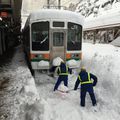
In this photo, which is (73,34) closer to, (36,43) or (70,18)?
(70,18)

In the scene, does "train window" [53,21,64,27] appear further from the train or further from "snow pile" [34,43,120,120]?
"snow pile" [34,43,120,120]

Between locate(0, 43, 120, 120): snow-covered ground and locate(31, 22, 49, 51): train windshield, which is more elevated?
locate(31, 22, 49, 51): train windshield

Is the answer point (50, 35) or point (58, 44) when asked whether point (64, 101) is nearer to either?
point (58, 44)

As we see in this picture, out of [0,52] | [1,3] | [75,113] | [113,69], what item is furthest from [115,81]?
[0,52]

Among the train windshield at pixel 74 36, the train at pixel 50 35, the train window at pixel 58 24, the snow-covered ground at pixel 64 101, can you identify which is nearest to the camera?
the snow-covered ground at pixel 64 101

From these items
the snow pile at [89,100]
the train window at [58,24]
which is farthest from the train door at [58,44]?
the snow pile at [89,100]

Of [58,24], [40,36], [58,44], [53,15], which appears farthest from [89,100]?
[53,15]

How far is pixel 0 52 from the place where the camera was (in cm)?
1795

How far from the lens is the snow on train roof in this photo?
953cm

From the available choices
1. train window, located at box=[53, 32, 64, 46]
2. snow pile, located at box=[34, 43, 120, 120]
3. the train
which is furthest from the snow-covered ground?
train window, located at box=[53, 32, 64, 46]

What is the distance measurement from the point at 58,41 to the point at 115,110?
4.67 metres

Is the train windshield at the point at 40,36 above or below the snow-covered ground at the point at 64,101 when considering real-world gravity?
above

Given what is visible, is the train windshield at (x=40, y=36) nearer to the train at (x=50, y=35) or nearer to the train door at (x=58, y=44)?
the train at (x=50, y=35)

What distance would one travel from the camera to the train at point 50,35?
963 centimetres
